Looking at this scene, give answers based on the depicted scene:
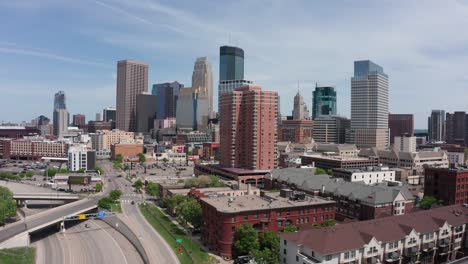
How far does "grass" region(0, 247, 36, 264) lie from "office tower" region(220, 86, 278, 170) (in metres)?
81.1

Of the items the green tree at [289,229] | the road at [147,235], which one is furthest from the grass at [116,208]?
the green tree at [289,229]

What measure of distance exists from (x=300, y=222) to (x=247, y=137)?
A: 224 feet

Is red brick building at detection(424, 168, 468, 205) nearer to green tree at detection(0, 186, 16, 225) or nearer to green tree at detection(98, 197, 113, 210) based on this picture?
green tree at detection(98, 197, 113, 210)

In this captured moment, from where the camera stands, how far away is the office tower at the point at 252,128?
134 m

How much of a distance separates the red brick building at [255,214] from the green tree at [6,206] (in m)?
39.4

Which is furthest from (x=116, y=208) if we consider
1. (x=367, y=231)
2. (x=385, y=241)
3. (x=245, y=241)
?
(x=385, y=241)

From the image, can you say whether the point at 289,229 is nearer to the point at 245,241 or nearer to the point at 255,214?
the point at 255,214

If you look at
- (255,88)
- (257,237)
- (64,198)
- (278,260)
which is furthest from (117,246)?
(255,88)

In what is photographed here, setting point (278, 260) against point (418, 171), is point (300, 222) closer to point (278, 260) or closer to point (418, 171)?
point (278, 260)

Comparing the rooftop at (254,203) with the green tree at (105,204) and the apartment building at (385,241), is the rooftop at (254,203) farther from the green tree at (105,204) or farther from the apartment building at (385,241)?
the green tree at (105,204)

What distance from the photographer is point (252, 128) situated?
134m

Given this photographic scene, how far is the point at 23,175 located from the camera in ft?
488

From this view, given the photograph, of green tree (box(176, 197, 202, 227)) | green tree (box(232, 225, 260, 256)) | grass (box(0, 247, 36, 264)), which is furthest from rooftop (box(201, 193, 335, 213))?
grass (box(0, 247, 36, 264))

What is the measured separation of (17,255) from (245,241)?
37.0m
